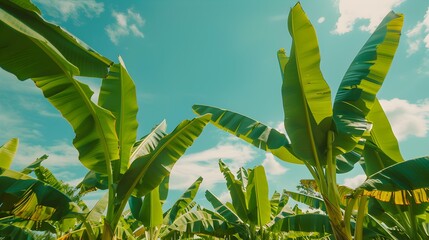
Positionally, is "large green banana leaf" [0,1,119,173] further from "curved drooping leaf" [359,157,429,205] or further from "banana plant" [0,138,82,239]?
"curved drooping leaf" [359,157,429,205]

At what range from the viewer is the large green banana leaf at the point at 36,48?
5.51 ft

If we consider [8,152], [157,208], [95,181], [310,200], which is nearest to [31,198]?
[95,181]

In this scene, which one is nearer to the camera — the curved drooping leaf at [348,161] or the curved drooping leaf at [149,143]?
the curved drooping leaf at [348,161]

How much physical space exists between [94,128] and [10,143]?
330 cm

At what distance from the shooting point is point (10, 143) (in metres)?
5.71

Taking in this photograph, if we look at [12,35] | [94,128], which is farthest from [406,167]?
[12,35]

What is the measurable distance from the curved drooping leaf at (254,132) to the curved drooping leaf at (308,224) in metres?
0.92


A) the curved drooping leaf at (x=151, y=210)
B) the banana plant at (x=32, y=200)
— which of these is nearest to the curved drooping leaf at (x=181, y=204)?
the curved drooping leaf at (x=151, y=210)

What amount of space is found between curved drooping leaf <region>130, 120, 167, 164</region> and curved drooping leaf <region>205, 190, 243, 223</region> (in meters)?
2.31

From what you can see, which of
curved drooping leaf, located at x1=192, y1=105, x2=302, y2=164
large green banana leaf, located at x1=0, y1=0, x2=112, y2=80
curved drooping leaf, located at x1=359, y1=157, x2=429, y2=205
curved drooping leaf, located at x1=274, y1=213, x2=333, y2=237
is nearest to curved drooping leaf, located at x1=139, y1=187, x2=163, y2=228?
curved drooping leaf, located at x1=192, y1=105, x2=302, y2=164

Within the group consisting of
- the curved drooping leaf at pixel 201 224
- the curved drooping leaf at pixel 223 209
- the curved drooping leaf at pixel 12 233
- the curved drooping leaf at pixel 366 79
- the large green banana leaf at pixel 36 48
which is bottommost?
the curved drooping leaf at pixel 12 233

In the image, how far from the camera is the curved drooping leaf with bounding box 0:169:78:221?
3520 mm

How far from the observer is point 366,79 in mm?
3727

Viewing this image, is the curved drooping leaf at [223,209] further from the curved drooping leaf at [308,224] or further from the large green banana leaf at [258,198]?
the curved drooping leaf at [308,224]
